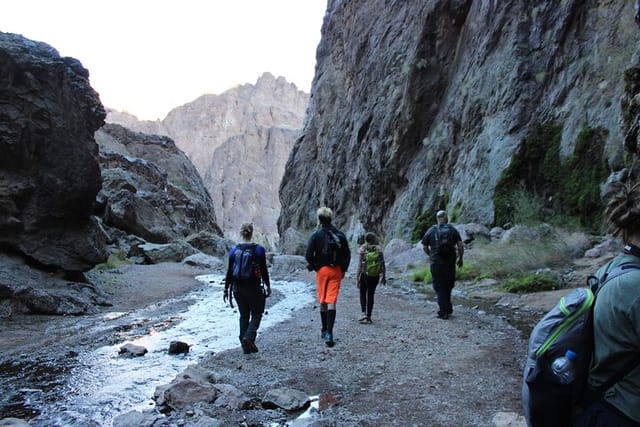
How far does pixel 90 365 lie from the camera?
719cm

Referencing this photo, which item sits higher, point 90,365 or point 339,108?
point 339,108

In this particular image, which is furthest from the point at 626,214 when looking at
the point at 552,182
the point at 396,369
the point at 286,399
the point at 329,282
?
the point at 552,182

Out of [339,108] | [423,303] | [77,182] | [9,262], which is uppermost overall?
[339,108]

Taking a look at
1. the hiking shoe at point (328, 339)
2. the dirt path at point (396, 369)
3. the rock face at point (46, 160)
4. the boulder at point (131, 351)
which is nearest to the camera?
the dirt path at point (396, 369)

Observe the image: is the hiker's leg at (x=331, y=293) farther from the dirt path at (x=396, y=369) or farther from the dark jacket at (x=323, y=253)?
the dirt path at (x=396, y=369)

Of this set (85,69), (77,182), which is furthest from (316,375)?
(85,69)

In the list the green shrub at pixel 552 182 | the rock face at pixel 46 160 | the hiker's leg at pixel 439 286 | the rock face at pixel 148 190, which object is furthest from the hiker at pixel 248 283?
the rock face at pixel 148 190

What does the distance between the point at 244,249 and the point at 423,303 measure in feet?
22.0

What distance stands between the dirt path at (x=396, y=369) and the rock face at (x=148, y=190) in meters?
30.1

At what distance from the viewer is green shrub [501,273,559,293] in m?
11.3

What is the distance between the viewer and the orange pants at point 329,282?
303 inches

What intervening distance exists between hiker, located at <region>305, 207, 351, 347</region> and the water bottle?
559cm

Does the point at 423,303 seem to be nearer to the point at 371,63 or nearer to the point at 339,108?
the point at 371,63

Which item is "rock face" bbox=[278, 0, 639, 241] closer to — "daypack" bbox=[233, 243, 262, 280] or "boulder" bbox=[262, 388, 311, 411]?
"daypack" bbox=[233, 243, 262, 280]
